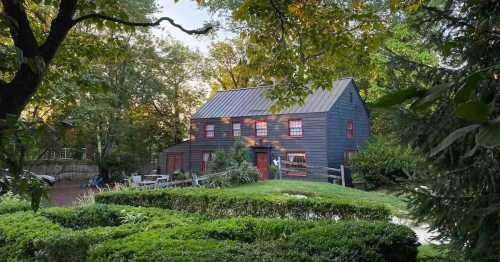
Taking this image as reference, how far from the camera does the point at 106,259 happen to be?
5551 mm

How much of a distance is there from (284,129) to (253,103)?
362 centimetres

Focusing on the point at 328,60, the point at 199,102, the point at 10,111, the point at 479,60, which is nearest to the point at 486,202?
the point at 479,60

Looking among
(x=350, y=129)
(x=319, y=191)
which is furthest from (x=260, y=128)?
(x=319, y=191)

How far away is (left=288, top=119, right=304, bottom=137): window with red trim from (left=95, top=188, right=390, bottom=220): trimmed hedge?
44.1 feet

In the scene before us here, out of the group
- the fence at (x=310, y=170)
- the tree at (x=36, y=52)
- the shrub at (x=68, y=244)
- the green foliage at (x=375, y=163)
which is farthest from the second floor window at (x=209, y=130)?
the tree at (x=36, y=52)

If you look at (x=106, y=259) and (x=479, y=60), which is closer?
(x=479, y=60)

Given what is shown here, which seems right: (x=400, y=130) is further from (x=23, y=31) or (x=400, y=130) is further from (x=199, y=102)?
(x=199, y=102)

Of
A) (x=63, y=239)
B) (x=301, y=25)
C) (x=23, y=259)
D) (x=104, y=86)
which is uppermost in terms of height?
(x=301, y=25)

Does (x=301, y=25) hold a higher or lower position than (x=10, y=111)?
higher

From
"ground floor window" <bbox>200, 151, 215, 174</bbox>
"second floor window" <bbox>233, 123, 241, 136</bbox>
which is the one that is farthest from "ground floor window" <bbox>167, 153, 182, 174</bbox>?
"second floor window" <bbox>233, 123, 241, 136</bbox>

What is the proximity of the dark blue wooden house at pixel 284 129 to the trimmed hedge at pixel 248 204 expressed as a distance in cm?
1324

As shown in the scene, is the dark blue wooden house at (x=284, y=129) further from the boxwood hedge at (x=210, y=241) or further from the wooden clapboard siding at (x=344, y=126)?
the boxwood hedge at (x=210, y=241)

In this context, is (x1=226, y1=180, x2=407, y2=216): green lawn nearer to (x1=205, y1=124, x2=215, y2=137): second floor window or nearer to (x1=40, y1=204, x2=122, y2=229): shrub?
(x1=40, y1=204, x2=122, y2=229): shrub

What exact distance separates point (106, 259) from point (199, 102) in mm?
32372
